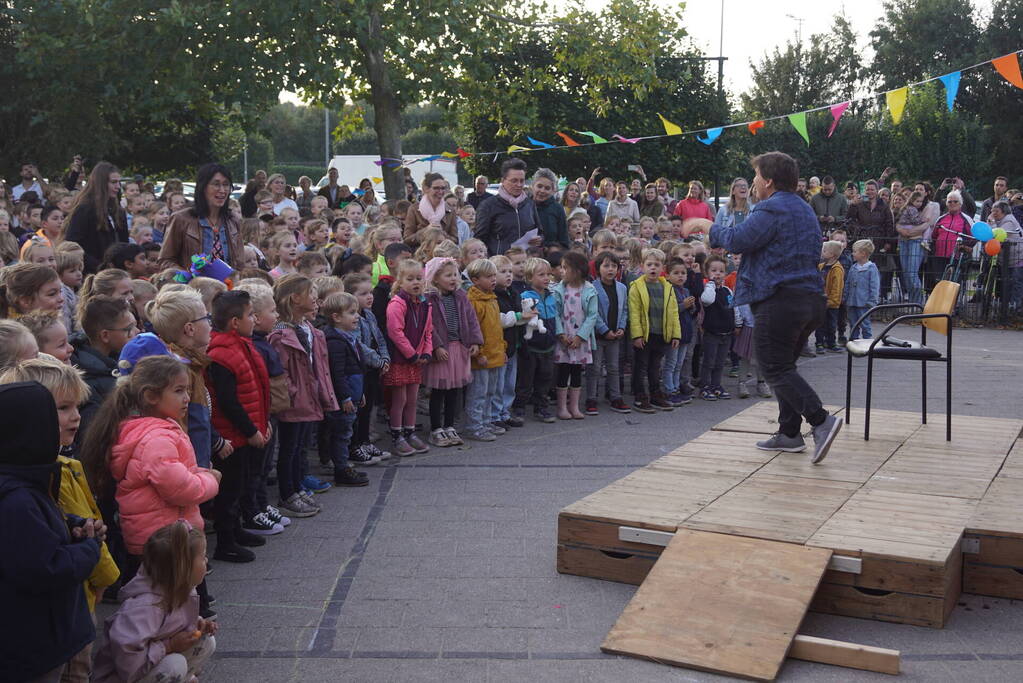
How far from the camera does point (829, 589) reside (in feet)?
16.4

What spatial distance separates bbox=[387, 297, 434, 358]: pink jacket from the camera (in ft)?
26.1

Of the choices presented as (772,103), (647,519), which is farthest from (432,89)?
(772,103)

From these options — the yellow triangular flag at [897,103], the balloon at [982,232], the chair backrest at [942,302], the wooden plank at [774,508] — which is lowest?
the wooden plank at [774,508]

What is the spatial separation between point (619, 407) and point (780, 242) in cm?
373

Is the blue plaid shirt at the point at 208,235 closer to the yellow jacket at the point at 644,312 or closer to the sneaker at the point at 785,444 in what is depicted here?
the yellow jacket at the point at 644,312

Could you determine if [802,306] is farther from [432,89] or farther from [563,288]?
[432,89]

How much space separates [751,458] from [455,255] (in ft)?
11.6

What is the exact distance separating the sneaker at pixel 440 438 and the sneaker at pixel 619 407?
6.71 feet

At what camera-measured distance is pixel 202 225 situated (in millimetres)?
7602

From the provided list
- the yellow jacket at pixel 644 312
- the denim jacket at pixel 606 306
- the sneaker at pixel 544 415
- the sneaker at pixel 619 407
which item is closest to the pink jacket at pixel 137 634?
the sneaker at pixel 544 415

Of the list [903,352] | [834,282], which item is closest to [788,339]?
[903,352]

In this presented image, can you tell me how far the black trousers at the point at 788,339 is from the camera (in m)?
6.44

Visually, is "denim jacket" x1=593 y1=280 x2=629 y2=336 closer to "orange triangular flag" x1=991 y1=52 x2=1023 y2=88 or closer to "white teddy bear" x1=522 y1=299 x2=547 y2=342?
"white teddy bear" x1=522 y1=299 x2=547 y2=342

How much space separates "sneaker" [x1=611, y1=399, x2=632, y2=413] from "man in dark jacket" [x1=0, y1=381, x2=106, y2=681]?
6865mm
